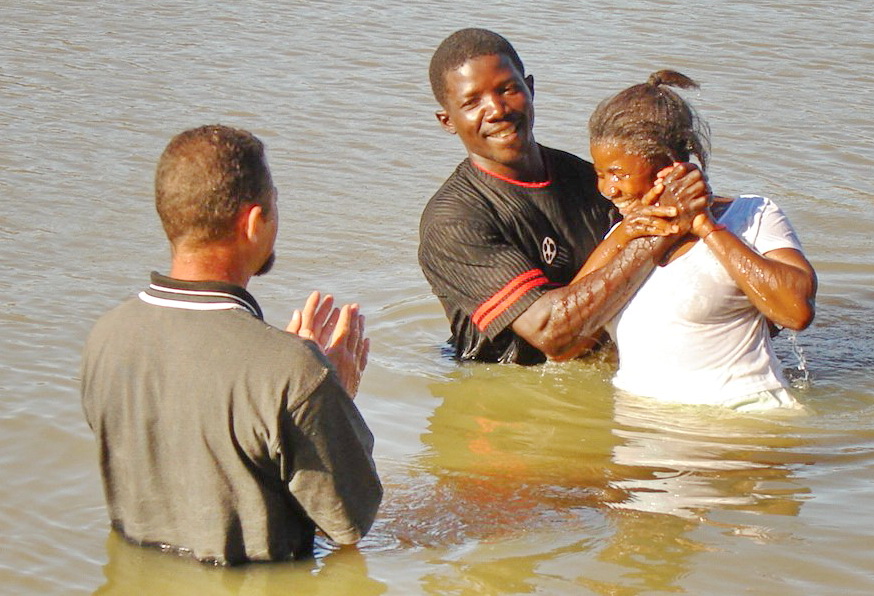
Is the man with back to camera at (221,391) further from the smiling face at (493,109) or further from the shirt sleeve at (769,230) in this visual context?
the smiling face at (493,109)

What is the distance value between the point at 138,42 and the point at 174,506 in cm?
891

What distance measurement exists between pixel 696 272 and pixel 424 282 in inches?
113

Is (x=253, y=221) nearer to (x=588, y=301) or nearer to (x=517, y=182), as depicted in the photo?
(x=588, y=301)

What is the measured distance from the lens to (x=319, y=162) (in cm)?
941

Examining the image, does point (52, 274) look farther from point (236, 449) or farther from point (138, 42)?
point (138, 42)

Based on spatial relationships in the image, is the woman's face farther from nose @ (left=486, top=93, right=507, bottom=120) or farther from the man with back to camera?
the man with back to camera

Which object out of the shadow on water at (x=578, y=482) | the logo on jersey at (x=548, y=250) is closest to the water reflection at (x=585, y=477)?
the shadow on water at (x=578, y=482)

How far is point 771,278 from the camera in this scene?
4594 millimetres

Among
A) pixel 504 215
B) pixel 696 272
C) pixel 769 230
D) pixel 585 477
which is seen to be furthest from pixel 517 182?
pixel 585 477

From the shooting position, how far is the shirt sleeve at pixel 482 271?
5453 millimetres

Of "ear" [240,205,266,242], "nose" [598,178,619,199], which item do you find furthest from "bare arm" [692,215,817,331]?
"ear" [240,205,266,242]

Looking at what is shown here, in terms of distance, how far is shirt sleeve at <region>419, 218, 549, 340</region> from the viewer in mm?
5453

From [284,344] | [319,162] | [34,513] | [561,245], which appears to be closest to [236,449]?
[284,344]

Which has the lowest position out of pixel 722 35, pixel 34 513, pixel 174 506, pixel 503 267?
pixel 34 513
